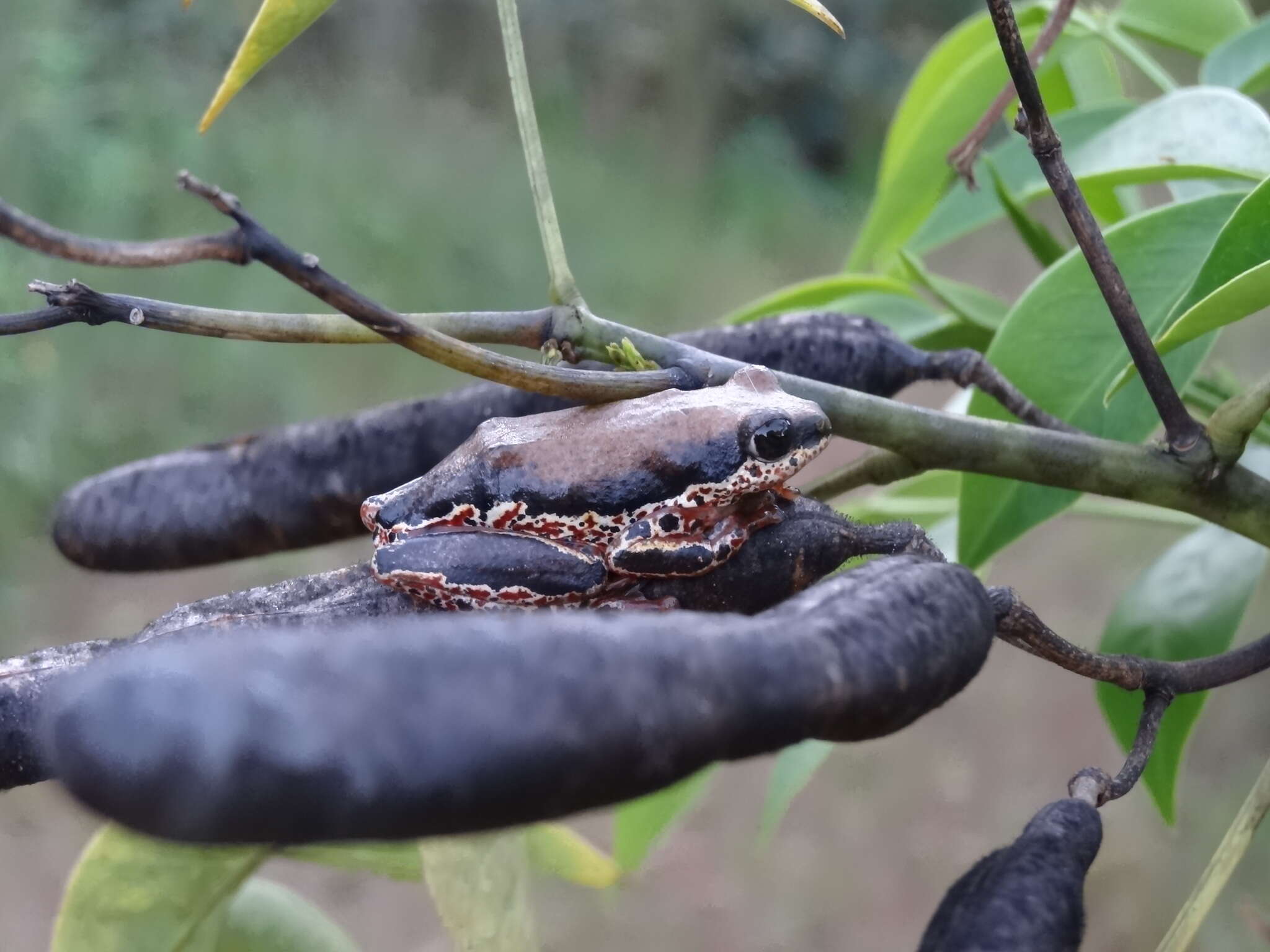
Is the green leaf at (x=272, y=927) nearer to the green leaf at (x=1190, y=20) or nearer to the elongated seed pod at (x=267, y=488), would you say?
the elongated seed pod at (x=267, y=488)

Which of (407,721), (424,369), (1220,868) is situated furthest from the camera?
(424,369)

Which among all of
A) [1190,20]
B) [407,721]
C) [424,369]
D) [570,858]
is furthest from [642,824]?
[424,369]

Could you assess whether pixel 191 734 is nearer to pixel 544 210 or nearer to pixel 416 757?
pixel 416 757

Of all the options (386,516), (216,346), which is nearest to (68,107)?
(216,346)

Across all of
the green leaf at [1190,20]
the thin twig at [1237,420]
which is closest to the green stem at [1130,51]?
the green leaf at [1190,20]

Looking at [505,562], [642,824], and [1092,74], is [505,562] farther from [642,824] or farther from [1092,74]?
[1092,74]

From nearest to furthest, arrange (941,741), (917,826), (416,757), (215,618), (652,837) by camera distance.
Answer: (416,757), (215,618), (652,837), (917,826), (941,741)
